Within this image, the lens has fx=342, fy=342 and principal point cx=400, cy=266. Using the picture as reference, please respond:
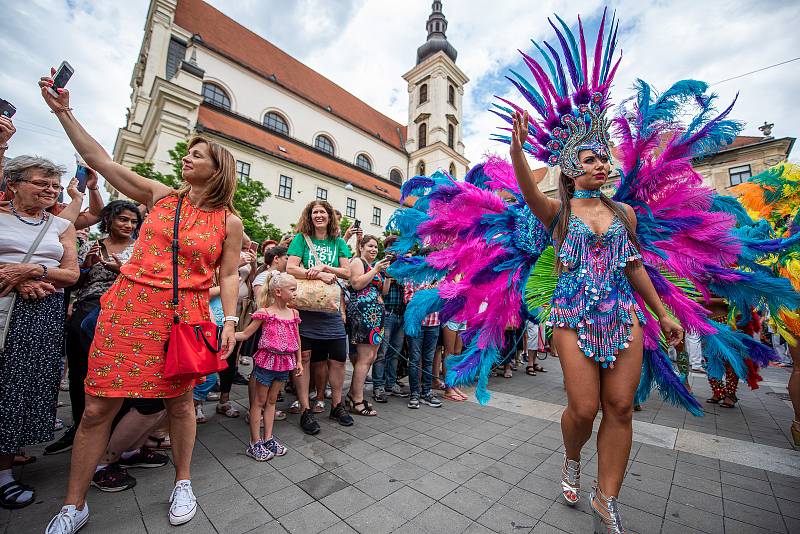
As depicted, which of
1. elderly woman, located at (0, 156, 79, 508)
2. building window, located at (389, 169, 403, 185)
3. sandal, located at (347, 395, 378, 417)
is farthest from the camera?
building window, located at (389, 169, 403, 185)

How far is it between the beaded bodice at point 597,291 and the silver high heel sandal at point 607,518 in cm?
70

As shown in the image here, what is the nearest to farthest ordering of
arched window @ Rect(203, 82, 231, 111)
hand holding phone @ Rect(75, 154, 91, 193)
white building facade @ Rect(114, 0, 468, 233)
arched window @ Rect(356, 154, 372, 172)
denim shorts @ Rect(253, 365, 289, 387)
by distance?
hand holding phone @ Rect(75, 154, 91, 193) < denim shorts @ Rect(253, 365, 289, 387) < white building facade @ Rect(114, 0, 468, 233) < arched window @ Rect(203, 82, 231, 111) < arched window @ Rect(356, 154, 372, 172)

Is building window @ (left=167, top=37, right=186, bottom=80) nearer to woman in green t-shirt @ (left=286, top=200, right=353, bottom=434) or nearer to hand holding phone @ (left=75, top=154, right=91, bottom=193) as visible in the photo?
hand holding phone @ (left=75, top=154, right=91, bottom=193)

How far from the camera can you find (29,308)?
7.10ft

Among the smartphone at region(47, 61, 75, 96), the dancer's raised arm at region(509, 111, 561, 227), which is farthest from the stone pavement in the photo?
the smartphone at region(47, 61, 75, 96)

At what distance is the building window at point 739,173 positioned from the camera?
22312 mm

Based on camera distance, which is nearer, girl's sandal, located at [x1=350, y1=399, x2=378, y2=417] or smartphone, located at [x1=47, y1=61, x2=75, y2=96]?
smartphone, located at [x1=47, y1=61, x2=75, y2=96]

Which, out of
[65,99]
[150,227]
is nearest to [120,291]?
[150,227]

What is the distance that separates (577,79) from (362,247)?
115 inches

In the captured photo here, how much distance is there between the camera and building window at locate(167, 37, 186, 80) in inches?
891

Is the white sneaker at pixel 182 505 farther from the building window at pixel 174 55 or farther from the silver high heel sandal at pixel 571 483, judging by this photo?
the building window at pixel 174 55

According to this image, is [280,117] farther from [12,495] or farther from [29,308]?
[12,495]

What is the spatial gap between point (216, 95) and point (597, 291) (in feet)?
94.3

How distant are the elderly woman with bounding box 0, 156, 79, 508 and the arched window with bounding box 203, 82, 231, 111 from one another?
2523cm
